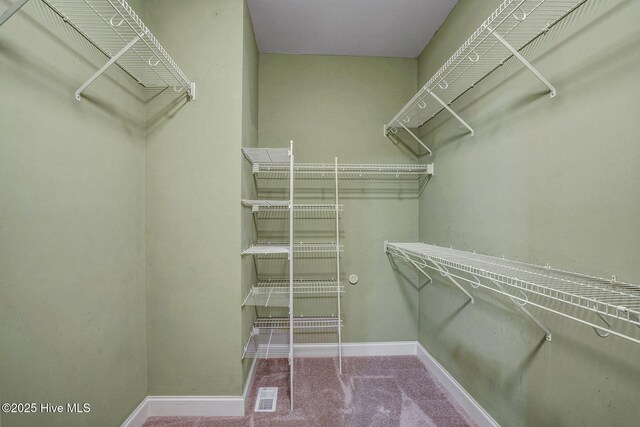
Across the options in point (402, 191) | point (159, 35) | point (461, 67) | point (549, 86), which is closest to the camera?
point (549, 86)

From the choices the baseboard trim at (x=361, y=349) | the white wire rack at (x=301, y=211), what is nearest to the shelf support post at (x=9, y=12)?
the white wire rack at (x=301, y=211)

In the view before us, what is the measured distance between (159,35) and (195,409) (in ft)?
Answer: 8.14

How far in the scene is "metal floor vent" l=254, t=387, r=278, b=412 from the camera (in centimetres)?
186

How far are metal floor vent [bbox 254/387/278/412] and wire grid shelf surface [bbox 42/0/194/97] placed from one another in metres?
2.18

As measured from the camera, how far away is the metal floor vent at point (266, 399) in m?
1.86

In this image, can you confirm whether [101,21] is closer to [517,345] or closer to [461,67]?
[461,67]

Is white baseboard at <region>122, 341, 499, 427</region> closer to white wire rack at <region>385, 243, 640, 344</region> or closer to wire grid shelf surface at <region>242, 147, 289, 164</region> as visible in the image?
white wire rack at <region>385, 243, 640, 344</region>

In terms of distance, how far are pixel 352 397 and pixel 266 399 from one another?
0.62 m

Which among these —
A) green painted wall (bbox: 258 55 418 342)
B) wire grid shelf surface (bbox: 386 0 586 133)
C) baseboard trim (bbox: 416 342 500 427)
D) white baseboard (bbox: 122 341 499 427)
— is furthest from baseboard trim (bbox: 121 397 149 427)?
wire grid shelf surface (bbox: 386 0 586 133)

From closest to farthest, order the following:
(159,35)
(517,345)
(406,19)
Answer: (517,345) → (159,35) → (406,19)

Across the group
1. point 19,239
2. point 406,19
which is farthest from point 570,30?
point 19,239

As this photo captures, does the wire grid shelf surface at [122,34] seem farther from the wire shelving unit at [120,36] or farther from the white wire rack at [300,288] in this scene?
the white wire rack at [300,288]

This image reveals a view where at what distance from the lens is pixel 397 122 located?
2.40 meters

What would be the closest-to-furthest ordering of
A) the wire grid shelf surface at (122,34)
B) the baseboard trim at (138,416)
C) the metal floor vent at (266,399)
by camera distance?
the wire grid shelf surface at (122,34) < the baseboard trim at (138,416) < the metal floor vent at (266,399)
